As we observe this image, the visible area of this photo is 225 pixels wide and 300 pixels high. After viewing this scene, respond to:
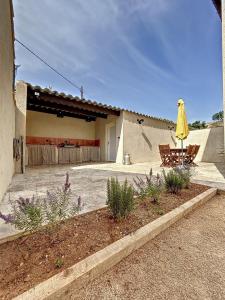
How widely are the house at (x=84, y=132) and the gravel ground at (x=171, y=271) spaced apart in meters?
6.90

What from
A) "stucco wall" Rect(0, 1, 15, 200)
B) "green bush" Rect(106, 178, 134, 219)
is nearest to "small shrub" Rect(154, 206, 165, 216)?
"green bush" Rect(106, 178, 134, 219)

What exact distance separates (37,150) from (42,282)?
28.5ft

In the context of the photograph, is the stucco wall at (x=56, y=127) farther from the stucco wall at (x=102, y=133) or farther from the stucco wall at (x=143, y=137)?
the stucco wall at (x=143, y=137)

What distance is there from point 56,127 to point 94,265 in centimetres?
983

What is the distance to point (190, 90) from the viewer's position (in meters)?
17.2

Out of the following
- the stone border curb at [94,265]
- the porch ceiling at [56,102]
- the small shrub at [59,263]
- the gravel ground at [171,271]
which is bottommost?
the gravel ground at [171,271]

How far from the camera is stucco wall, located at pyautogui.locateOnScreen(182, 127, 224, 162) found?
35.1ft

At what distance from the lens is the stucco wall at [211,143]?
10.7 metres

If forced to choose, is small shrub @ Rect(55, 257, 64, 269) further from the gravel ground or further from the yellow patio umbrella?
the yellow patio umbrella

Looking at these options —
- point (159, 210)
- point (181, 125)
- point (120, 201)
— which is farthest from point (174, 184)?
point (181, 125)

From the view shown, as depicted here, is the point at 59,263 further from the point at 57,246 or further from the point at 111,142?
the point at 111,142

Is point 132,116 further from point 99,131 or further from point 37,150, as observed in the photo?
point 37,150

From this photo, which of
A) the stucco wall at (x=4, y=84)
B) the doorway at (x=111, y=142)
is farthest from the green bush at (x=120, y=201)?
the doorway at (x=111, y=142)

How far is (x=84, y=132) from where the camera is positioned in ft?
38.1
